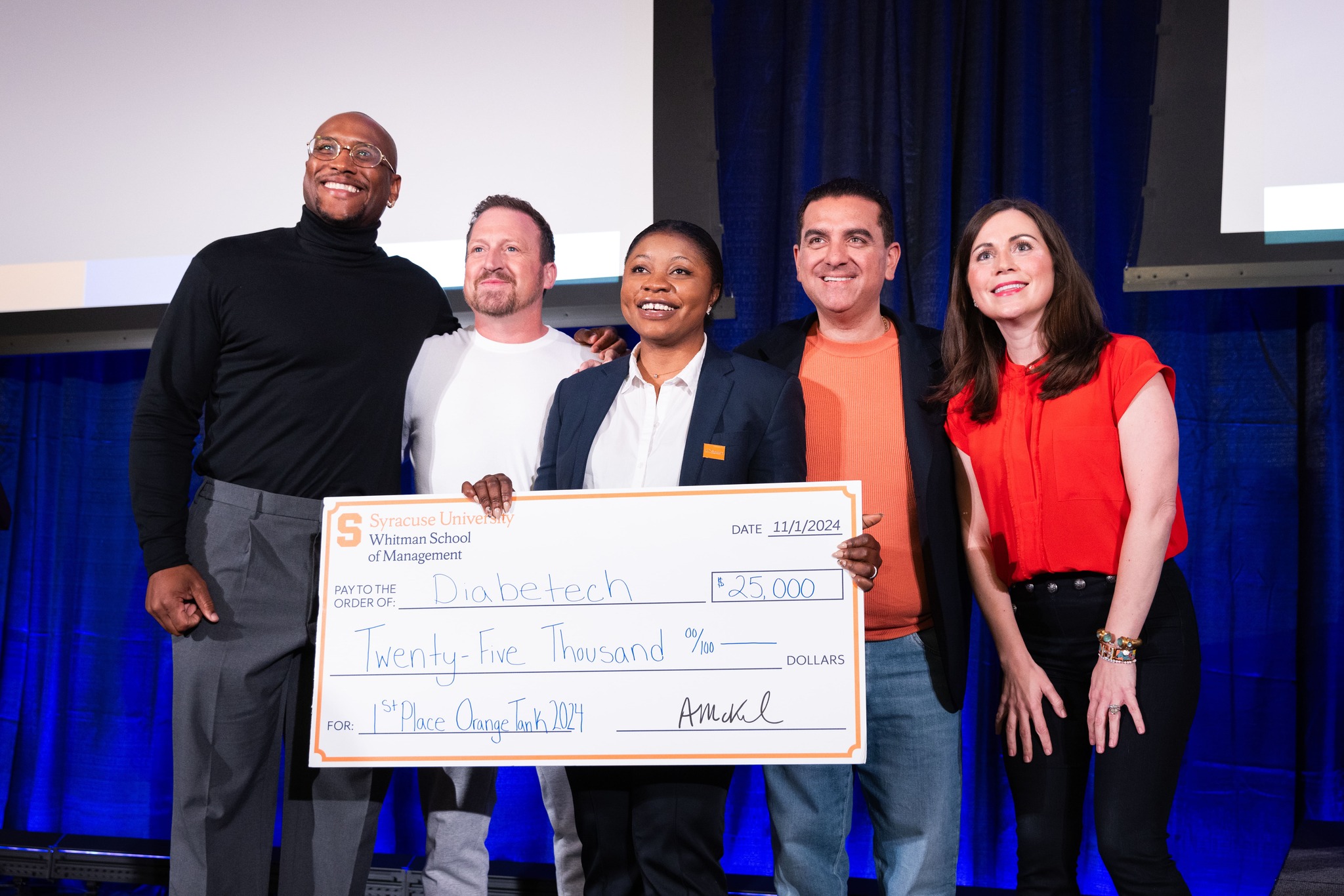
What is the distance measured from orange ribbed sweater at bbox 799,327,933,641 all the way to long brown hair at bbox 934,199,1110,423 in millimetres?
122

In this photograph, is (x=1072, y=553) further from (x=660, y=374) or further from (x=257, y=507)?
(x=257, y=507)

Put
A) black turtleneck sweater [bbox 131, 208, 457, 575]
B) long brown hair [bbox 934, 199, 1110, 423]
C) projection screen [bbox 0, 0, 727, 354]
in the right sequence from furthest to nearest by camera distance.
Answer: projection screen [bbox 0, 0, 727, 354], black turtleneck sweater [bbox 131, 208, 457, 575], long brown hair [bbox 934, 199, 1110, 423]

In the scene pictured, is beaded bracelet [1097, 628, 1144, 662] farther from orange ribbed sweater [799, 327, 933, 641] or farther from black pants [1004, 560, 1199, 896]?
orange ribbed sweater [799, 327, 933, 641]

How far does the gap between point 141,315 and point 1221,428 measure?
3052 mm

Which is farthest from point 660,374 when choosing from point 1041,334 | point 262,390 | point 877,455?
point 262,390

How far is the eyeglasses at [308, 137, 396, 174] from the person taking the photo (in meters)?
2.02

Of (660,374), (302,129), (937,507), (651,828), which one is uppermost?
(302,129)

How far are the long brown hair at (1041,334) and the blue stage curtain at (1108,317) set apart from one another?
2.76 ft

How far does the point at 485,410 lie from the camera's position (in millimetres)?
2000

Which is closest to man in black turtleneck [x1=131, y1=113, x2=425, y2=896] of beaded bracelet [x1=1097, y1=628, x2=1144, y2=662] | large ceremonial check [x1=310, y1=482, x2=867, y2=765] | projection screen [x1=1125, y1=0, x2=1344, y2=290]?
large ceremonial check [x1=310, y1=482, x2=867, y2=765]

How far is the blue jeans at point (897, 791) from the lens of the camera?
1.74 metres

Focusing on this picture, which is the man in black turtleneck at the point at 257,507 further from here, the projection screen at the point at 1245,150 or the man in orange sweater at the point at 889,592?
the projection screen at the point at 1245,150

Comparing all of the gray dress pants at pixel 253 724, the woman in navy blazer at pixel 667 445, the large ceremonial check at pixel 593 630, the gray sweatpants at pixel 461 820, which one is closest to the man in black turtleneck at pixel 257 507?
the gray dress pants at pixel 253 724

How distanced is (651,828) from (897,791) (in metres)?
0.51
